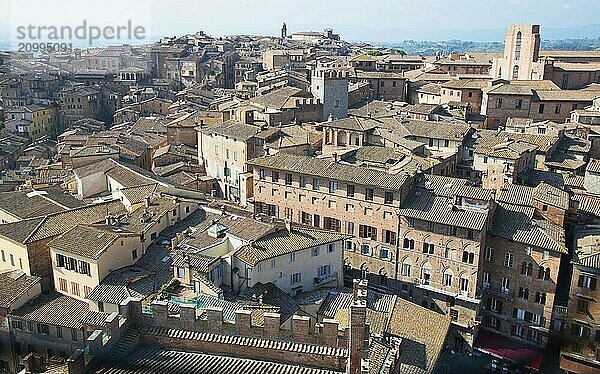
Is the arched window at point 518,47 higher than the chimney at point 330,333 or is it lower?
higher

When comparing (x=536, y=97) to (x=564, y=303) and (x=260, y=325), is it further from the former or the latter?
(x=260, y=325)

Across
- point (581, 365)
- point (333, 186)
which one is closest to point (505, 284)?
point (333, 186)

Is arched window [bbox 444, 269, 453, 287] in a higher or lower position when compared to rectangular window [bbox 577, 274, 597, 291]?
lower

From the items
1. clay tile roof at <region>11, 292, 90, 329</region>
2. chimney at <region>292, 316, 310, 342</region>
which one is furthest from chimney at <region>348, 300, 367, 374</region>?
clay tile roof at <region>11, 292, 90, 329</region>

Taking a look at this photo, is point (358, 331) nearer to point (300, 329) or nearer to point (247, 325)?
point (300, 329)

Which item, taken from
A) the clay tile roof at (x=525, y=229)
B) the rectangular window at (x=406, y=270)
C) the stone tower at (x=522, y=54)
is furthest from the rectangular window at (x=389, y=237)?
the stone tower at (x=522, y=54)

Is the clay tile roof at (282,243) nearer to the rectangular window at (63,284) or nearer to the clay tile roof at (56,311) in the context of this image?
the clay tile roof at (56,311)

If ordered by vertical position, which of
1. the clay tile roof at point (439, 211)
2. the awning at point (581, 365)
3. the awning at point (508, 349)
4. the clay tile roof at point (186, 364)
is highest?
the clay tile roof at point (186, 364)

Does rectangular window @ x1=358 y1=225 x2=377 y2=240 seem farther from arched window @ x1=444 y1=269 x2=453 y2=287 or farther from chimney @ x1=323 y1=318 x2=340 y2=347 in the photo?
chimney @ x1=323 y1=318 x2=340 y2=347
